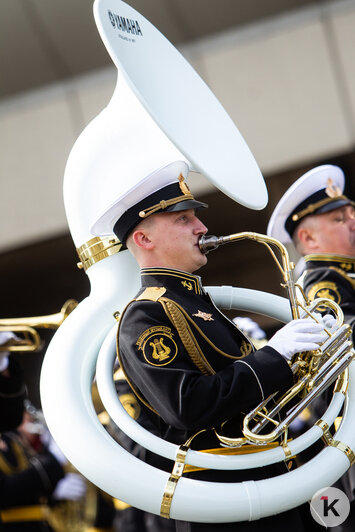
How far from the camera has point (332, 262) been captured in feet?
11.7

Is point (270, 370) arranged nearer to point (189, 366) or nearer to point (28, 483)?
point (189, 366)

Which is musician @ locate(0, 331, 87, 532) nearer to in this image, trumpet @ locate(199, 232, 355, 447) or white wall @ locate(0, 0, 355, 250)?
trumpet @ locate(199, 232, 355, 447)

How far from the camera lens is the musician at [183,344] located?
2.24 m

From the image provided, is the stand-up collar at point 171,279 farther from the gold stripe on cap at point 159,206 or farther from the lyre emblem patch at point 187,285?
the gold stripe on cap at point 159,206

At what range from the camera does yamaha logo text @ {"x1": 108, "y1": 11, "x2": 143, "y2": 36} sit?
94.6 inches

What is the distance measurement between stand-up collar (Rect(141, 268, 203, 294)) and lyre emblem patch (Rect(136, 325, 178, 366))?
0.19 metres

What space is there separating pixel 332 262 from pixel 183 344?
4.62 ft

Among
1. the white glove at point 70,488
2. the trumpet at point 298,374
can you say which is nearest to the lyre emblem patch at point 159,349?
the trumpet at point 298,374

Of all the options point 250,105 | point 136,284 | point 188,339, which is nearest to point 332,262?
point 136,284

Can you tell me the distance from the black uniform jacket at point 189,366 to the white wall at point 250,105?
497 cm

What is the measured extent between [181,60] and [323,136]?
15.9 feet

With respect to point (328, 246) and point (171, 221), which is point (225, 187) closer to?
point (171, 221)

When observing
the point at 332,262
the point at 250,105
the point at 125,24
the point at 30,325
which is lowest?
the point at 332,262

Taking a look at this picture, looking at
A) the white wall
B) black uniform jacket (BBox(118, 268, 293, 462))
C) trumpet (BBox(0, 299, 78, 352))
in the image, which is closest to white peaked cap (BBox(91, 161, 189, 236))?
black uniform jacket (BBox(118, 268, 293, 462))
